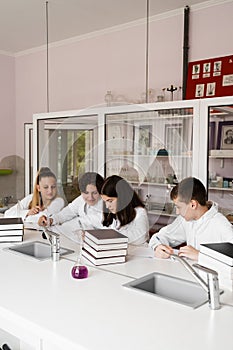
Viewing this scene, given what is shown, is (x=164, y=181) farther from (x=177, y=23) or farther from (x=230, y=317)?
(x=177, y=23)

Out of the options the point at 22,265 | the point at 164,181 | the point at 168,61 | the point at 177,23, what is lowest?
the point at 22,265

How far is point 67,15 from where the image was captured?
3.05 meters

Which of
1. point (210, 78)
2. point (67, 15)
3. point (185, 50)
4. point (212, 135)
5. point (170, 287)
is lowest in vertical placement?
point (170, 287)

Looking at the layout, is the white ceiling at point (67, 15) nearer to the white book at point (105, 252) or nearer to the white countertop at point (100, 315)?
the white book at point (105, 252)

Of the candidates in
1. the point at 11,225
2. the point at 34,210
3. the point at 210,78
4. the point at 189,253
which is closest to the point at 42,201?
the point at 34,210

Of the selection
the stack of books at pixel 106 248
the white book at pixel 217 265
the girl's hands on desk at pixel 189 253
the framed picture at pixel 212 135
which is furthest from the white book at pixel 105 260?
the framed picture at pixel 212 135

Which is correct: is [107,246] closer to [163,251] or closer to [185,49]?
[163,251]

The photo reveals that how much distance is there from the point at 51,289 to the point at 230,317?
23.5 inches

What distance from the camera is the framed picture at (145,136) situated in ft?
6.11

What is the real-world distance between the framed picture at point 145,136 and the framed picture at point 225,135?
386mm

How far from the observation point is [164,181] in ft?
6.13

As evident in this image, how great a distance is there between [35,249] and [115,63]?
2049 millimetres

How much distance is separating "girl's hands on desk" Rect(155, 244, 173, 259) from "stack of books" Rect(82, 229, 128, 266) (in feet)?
0.52

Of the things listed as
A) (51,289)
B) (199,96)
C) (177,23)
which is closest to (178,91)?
(199,96)
